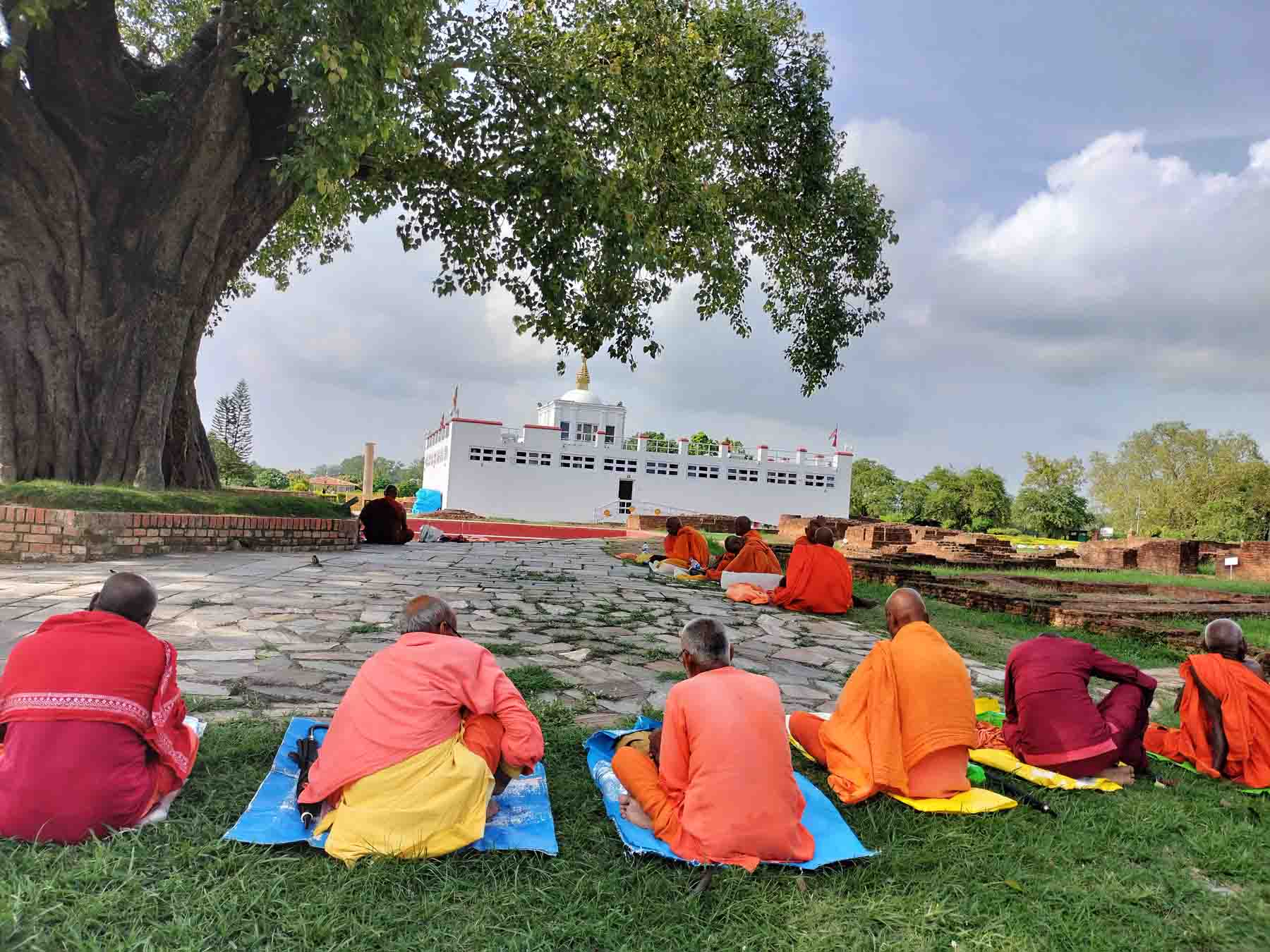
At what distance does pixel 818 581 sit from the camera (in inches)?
313

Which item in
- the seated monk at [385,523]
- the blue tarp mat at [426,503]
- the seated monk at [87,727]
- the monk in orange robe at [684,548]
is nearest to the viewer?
the seated monk at [87,727]

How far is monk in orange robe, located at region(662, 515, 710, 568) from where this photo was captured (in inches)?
426

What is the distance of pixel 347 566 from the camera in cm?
916

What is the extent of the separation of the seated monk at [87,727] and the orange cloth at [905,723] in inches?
99.2

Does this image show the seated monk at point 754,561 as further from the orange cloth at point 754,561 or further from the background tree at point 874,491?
the background tree at point 874,491

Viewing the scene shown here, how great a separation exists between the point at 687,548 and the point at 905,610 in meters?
7.35

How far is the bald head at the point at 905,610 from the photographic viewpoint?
3580 millimetres

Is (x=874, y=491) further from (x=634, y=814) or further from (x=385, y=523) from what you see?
(x=634, y=814)

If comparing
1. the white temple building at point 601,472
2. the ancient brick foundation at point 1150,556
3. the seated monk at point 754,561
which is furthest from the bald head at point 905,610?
the white temple building at point 601,472

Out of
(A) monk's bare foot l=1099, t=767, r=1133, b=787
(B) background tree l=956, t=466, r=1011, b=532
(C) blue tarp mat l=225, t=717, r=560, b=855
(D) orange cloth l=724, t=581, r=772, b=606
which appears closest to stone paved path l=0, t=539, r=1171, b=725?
(D) orange cloth l=724, t=581, r=772, b=606

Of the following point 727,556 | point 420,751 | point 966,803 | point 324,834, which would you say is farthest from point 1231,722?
point 727,556

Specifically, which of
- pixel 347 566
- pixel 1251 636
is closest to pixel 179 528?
pixel 347 566

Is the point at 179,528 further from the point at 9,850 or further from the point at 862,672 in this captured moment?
the point at 862,672

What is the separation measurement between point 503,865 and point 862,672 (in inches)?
67.1
